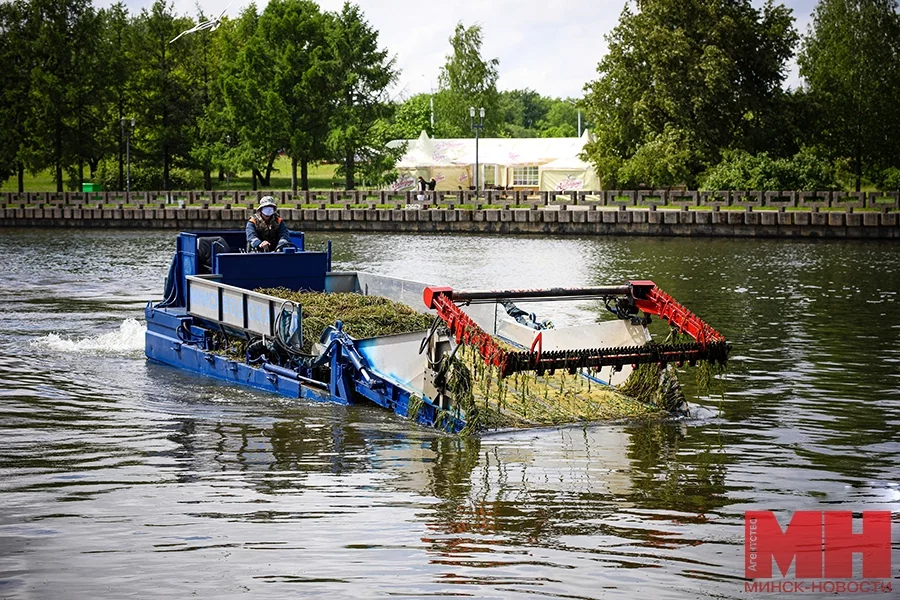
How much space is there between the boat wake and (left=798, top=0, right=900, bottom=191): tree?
168 ft

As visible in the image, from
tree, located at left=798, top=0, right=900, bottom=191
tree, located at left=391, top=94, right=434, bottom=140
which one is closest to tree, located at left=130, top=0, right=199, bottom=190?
tree, located at left=391, top=94, right=434, bottom=140

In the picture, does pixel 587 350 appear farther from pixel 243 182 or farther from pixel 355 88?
pixel 243 182

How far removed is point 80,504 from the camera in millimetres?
10922

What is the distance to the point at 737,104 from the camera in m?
63.8

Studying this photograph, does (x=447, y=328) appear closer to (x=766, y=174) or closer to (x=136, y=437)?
(x=136, y=437)

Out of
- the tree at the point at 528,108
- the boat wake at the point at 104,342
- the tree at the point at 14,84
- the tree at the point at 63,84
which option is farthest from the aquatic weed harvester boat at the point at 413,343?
the tree at the point at 528,108

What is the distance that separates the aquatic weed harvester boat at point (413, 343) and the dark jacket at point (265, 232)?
48 centimetres

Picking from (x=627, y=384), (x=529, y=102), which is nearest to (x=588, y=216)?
(x=627, y=384)

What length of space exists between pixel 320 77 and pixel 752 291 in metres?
45.2

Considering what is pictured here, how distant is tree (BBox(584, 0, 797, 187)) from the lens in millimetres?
62469

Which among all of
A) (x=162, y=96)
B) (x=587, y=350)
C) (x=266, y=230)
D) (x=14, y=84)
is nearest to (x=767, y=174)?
(x=162, y=96)

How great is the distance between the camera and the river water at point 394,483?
9047mm

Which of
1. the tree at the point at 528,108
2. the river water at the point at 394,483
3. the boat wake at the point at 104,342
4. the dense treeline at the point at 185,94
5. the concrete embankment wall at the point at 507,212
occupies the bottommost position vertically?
the river water at the point at 394,483

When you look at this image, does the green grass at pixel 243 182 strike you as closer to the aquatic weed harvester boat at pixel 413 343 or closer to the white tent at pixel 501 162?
the white tent at pixel 501 162
